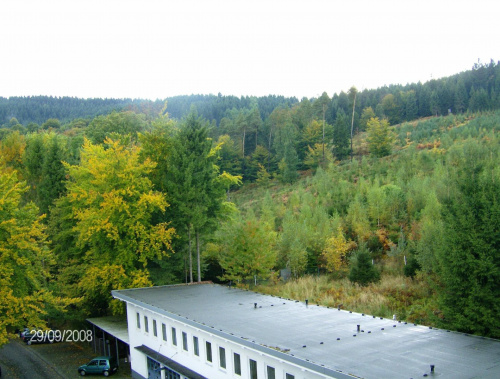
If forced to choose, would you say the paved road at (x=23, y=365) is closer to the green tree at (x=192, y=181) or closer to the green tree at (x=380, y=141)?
the green tree at (x=192, y=181)

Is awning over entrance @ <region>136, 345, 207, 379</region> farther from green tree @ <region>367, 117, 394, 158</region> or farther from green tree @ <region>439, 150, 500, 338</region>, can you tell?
green tree @ <region>367, 117, 394, 158</region>

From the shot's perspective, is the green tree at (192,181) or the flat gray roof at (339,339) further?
the green tree at (192,181)

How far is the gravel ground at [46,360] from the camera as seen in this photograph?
23.9 meters

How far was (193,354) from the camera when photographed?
17.8 m

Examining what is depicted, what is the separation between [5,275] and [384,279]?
872 inches

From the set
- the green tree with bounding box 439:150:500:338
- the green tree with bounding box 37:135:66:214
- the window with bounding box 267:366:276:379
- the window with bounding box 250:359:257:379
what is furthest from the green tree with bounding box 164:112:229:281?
the window with bounding box 267:366:276:379

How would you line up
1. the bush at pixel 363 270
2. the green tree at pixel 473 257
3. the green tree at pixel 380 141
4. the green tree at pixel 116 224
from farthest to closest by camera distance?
the green tree at pixel 380 141, the bush at pixel 363 270, the green tree at pixel 116 224, the green tree at pixel 473 257

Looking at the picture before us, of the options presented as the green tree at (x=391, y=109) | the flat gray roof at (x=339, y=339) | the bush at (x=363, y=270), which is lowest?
the bush at (x=363, y=270)

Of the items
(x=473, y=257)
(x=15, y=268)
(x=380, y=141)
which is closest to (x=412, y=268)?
(x=473, y=257)

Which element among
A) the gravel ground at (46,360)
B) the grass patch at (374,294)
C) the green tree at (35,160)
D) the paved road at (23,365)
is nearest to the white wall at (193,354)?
the gravel ground at (46,360)

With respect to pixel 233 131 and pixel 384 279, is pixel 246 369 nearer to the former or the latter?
pixel 384 279

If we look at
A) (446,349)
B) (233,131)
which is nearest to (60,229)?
(446,349)

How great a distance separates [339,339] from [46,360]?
2017 cm

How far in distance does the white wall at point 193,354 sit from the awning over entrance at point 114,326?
142 cm
